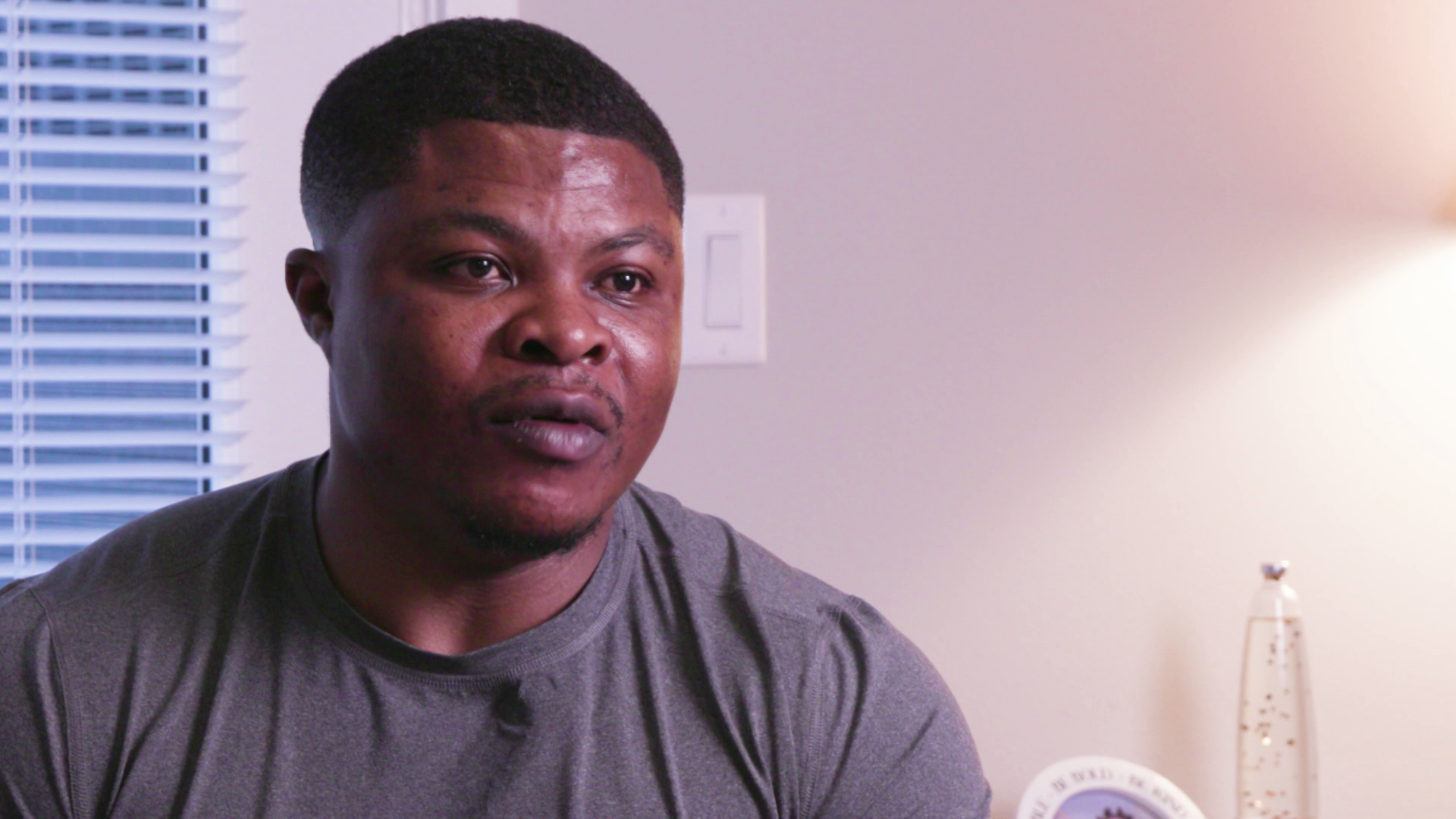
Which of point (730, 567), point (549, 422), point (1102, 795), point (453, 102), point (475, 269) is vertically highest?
point (453, 102)

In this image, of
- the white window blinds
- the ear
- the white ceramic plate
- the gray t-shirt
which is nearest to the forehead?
the ear

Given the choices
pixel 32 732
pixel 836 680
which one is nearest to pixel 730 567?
pixel 836 680

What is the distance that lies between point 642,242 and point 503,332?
0.13 metres

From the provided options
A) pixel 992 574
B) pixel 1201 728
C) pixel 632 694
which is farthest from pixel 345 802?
pixel 1201 728

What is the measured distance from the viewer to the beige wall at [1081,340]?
1337mm

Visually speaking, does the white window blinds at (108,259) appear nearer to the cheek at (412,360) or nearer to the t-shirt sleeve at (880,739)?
the cheek at (412,360)

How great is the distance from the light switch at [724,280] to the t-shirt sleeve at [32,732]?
0.71 meters

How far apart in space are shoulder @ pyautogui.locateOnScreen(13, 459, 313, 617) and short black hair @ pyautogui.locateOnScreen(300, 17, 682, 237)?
0.23 meters

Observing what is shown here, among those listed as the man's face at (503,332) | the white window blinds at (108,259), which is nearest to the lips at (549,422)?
the man's face at (503,332)

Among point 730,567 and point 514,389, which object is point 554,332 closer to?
point 514,389

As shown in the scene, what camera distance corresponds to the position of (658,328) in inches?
35.3

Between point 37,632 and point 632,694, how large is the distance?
42cm

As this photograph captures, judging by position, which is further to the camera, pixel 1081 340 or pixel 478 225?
pixel 1081 340

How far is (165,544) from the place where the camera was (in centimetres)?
94
